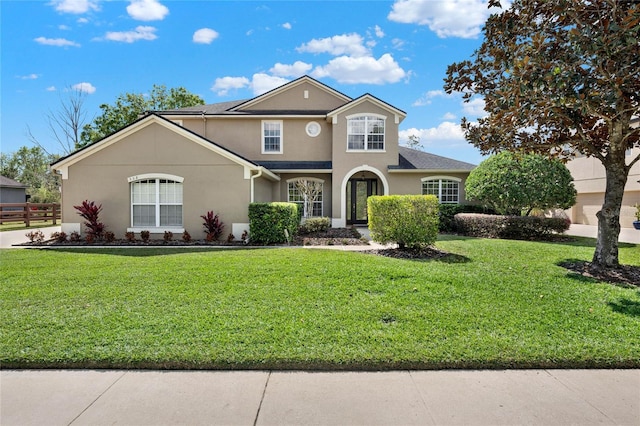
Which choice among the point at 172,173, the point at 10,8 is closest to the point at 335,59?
the point at 172,173

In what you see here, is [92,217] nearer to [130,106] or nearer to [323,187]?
[323,187]

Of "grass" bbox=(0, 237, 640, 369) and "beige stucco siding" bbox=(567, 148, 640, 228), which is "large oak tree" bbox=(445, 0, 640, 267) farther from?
"beige stucco siding" bbox=(567, 148, 640, 228)

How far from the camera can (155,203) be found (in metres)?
12.9

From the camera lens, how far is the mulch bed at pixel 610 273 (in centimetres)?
685

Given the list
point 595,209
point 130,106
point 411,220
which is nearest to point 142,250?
point 411,220

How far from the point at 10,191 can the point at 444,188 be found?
39.1 meters

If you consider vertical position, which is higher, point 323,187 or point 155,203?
point 323,187

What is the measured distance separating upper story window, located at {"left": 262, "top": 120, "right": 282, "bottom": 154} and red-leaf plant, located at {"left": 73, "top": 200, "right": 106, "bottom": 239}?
866cm

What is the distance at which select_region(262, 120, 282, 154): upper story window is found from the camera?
18.6m

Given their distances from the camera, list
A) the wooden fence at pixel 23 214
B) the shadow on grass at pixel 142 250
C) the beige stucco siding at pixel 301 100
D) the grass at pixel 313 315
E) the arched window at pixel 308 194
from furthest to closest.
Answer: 1. the wooden fence at pixel 23 214
2. the beige stucco siding at pixel 301 100
3. the arched window at pixel 308 194
4. the shadow on grass at pixel 142 250
5. the grass at pixel 313 315

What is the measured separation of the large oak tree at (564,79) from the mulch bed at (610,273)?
0.25 meters

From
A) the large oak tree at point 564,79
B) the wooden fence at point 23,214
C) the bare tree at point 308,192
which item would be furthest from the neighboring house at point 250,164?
the wooden fence at point 23,214

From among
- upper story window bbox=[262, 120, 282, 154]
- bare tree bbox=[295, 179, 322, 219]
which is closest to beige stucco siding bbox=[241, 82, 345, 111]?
upper story window bbox=[262, 120, 282, 154]

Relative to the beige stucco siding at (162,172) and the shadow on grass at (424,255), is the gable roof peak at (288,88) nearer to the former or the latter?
the beige stucco siding at (162,172)
